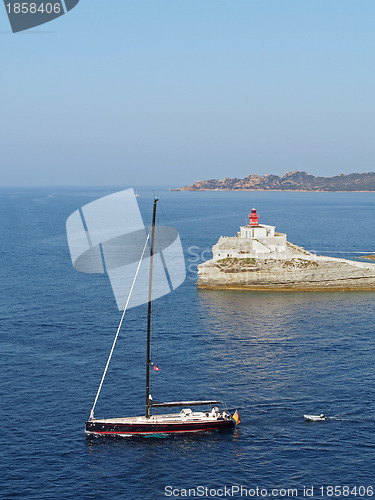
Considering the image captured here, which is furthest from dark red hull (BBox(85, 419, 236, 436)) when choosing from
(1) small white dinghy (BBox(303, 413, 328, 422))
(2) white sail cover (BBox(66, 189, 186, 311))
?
(2) white sail cover (BBox(66, 189, 186, 311))

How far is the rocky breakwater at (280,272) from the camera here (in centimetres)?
7825

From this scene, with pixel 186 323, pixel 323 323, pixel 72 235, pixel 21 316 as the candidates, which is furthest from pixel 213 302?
pixel 72 235

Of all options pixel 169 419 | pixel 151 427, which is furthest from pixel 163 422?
pixel 151 427

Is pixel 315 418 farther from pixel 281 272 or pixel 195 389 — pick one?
pixel 281 272

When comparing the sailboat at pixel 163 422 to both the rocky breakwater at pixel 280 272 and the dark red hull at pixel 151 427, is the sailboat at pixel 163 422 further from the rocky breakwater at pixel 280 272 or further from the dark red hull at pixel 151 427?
the rocky breakwater at pixel 280 272

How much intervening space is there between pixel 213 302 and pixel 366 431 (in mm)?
35114

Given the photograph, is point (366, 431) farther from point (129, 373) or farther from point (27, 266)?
point (27, 266)

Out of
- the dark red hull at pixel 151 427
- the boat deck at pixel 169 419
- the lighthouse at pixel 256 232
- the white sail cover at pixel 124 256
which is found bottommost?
the dark red hull at pixel 151 427

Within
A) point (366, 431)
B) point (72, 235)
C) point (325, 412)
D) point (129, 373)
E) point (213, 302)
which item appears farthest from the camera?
point (72, 235)

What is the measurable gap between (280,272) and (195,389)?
37.8 m

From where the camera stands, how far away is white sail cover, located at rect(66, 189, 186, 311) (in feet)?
254

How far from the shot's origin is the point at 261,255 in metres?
81.9

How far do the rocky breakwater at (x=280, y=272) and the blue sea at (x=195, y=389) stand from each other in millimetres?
2440

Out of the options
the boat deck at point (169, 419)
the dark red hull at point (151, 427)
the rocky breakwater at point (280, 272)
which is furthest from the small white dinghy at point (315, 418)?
the rocky breakwater at point (280, 272)
